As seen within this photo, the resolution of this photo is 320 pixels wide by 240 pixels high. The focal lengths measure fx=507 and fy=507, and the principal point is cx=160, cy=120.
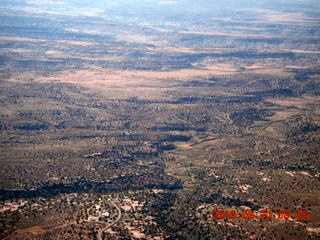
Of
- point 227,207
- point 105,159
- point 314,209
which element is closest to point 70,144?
point 105,159

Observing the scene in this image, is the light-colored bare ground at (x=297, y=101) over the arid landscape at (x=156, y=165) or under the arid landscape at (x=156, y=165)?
under
